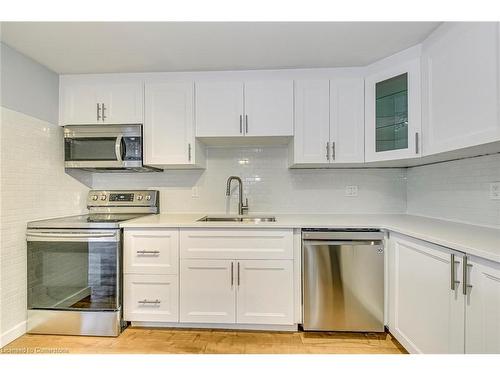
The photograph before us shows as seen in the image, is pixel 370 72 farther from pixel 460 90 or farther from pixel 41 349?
pixel 41 349

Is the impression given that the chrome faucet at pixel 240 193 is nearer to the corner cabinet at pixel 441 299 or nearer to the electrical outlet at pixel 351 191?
the electrical outlet at pixel 351 191

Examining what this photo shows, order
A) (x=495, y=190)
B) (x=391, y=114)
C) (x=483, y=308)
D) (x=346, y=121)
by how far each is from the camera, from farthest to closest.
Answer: (x=346, y=121)
(x=391, y=114)
(x=495, y=190)
(x=483, y=308)

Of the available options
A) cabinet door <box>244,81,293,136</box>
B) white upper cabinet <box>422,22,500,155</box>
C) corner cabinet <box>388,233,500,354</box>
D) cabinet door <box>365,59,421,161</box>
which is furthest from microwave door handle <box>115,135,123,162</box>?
white upper cabinet <box>422,22,500,155</box>

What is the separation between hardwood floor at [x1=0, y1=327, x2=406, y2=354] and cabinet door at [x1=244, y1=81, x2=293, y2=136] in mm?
1586

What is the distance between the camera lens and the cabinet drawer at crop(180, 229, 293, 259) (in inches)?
76.3

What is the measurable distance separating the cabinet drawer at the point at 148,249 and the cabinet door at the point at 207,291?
0.55 feet

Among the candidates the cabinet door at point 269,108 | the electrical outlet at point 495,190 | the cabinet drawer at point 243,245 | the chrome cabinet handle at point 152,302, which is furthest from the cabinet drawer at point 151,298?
the electrical outlet at point 495,190

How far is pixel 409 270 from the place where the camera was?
163 centimetres

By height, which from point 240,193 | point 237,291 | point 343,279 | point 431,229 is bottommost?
point 237,291

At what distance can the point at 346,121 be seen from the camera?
2170 millimetres

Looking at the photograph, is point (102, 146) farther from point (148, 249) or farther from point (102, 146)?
point (148, 249)

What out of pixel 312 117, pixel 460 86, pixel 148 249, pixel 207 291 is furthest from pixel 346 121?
pixel 148 249

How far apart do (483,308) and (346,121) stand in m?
1.52

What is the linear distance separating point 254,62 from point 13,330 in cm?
268
